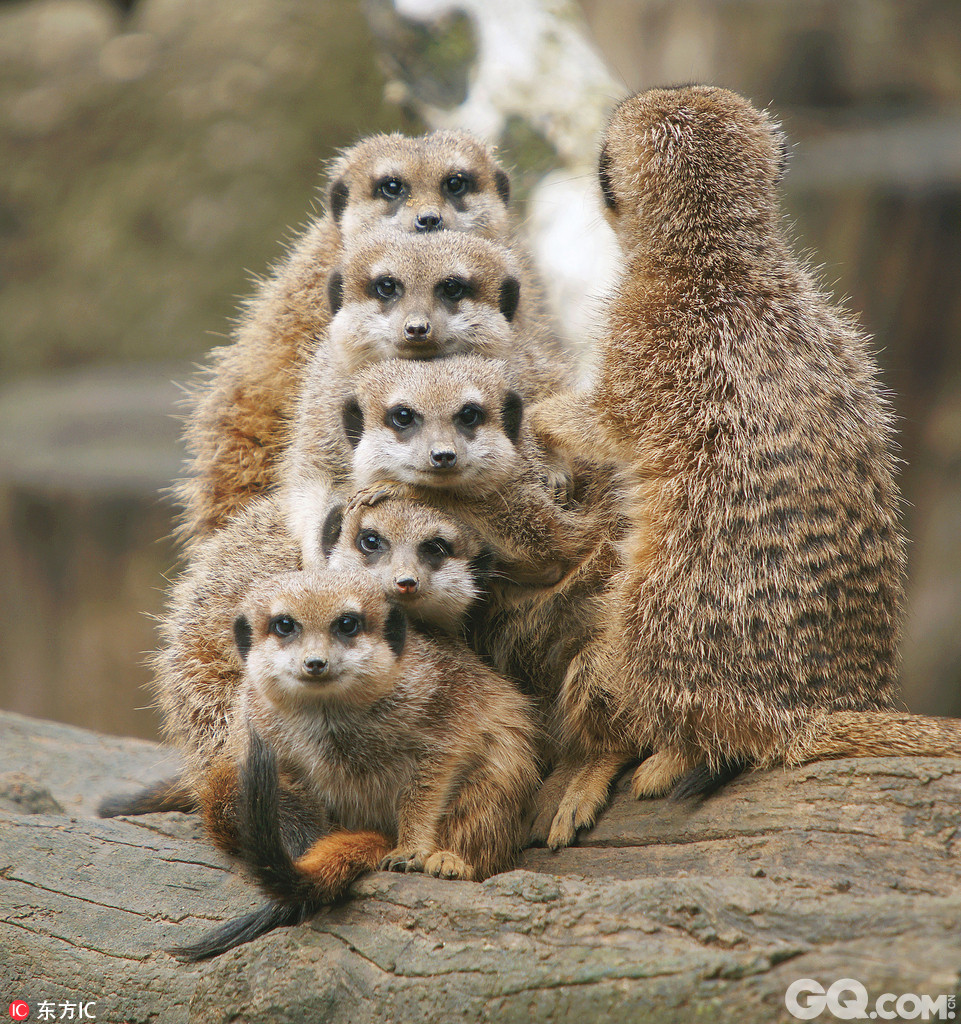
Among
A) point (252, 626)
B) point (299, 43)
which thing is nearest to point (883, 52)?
point (299, 43)

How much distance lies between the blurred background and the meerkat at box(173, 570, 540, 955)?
576cm

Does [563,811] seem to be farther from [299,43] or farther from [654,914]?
[299,43]

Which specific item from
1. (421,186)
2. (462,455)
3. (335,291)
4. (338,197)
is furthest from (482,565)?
(338,197)

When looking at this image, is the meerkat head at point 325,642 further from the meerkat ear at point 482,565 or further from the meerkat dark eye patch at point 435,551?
the meerkat ear at point 482,565

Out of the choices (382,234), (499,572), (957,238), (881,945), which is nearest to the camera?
(881,945)

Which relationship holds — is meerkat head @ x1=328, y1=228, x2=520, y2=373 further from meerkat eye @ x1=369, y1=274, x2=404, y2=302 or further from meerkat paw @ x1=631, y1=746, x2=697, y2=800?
meerkat paw @ x1=631, y1=746, x2=697, y2=800

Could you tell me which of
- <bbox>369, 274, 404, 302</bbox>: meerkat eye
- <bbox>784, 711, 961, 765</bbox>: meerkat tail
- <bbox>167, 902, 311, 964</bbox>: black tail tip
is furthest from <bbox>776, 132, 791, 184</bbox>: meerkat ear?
<bbox>167, 902, 311, 964</bbox>: black tail tip

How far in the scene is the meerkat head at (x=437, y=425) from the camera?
2936 mm

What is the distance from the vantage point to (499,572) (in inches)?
118

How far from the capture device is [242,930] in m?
2.58

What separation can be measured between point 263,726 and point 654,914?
1.16 meters

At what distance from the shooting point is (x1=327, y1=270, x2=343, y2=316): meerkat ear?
11.7 feet

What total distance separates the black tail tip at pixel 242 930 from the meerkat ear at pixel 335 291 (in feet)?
6.54

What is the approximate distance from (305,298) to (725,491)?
2177 mm
